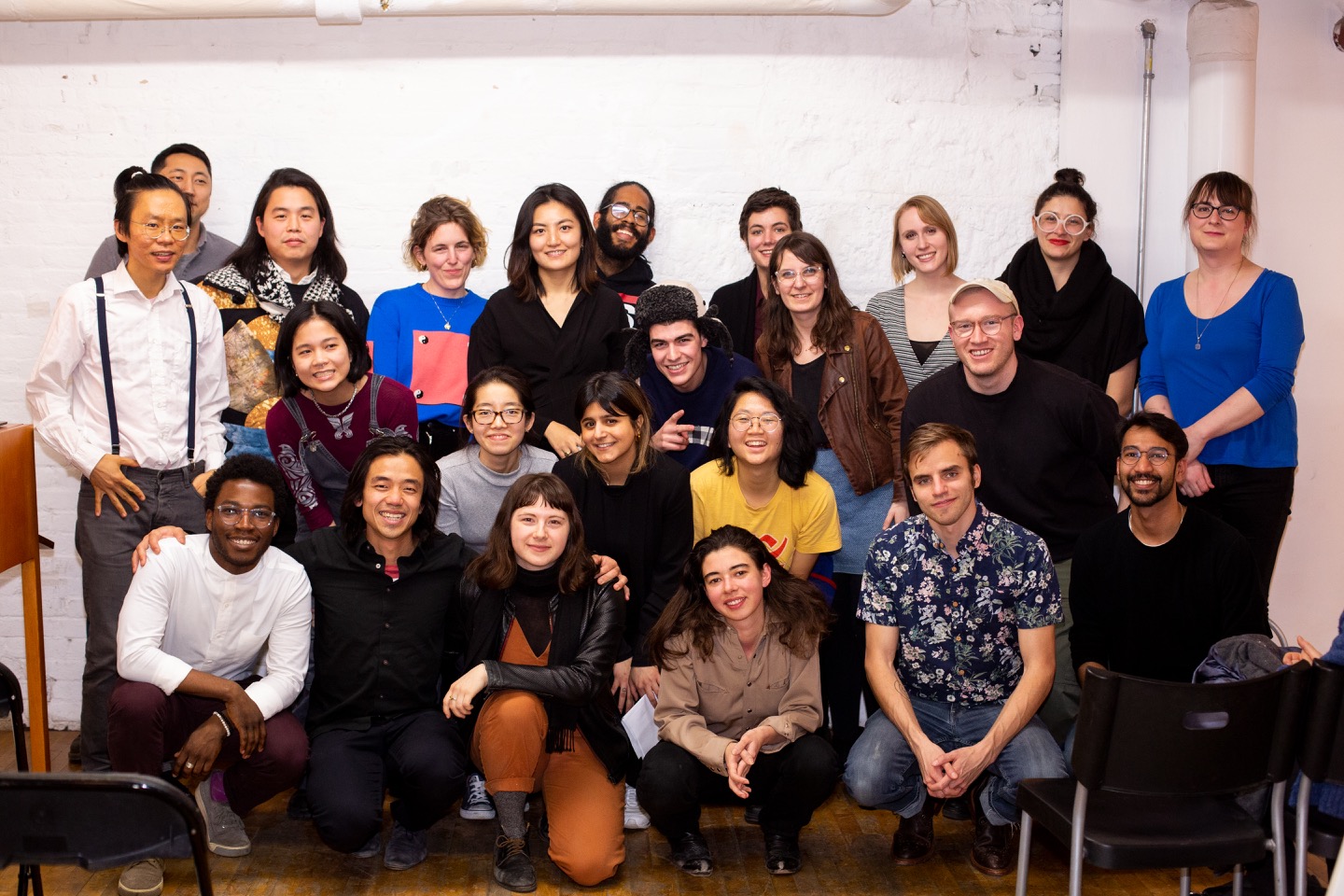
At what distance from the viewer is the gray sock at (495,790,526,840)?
3.08 meters

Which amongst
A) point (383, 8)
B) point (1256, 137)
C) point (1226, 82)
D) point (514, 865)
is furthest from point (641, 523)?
point (1256, 137)

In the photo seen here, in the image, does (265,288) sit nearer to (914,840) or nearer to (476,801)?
(476,801)

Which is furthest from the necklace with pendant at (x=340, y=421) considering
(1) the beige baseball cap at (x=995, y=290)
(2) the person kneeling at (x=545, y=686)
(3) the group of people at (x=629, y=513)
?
(1) the beige baseball cap at (x=995, y=290)

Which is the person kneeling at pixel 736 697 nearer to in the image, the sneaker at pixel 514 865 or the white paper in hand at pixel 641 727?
the white paper in hand at pixel 641 727

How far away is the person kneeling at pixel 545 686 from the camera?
10.0 feet

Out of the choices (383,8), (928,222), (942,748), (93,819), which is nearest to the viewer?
(93,819)

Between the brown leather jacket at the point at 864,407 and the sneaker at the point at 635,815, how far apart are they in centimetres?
110

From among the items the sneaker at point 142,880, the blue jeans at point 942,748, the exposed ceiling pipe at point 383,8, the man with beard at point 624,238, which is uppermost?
the exposed ceiling pipe at point 383,8

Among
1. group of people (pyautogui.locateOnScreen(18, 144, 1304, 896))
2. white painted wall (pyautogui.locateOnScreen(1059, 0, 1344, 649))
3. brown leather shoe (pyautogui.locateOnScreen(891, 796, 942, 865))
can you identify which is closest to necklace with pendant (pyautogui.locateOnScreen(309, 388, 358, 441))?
group of people (pyautogui.locateOnScreen(18, 144, 1304, 896))

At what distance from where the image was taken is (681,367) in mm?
3529

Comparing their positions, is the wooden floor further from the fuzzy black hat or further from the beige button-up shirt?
the fuzzy black hat

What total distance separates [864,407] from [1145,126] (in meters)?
1.67

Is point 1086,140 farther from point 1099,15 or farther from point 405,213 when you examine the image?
point 405,213

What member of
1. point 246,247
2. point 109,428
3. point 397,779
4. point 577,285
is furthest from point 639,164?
point 397,779
